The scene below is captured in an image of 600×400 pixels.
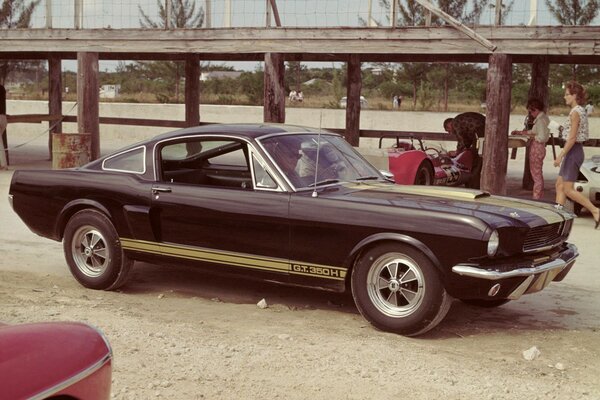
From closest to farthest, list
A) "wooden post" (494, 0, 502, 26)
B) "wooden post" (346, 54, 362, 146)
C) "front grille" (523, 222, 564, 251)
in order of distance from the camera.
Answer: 1. "front grille" (523, 222, 564, 251)
2. "wooden post" (494, 0, 502, 26)
3. "wooden post" (346, 54, 362, 146)

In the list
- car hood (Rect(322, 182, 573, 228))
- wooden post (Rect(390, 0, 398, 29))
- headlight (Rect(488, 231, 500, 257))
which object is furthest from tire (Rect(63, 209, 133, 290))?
wooden post (Rect(390, 0, 398, 29))

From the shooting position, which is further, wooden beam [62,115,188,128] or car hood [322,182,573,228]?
wooden beam [62,115,188,128]

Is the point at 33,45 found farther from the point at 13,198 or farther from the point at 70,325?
the point at 70,325

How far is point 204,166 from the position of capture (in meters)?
7.68

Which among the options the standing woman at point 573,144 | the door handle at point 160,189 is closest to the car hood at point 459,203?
the door handle at point 160,189

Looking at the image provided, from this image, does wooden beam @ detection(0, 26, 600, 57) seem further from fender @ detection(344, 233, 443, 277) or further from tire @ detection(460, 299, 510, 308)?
fender @ detection(344, 233, 443, 277)

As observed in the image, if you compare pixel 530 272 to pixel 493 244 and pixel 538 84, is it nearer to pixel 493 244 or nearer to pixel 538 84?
pixel 493 244

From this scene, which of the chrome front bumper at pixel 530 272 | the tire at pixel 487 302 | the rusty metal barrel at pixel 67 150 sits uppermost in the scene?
the chrome front bumper at pixel 530 272

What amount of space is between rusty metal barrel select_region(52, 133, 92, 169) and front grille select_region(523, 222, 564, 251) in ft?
33.4

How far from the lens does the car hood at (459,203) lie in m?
5.91

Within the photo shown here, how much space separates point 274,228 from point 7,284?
2.44 meters

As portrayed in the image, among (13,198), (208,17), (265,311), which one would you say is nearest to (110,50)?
(208,17)

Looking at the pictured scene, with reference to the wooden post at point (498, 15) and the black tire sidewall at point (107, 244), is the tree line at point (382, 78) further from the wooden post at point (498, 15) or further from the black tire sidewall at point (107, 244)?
the black tire sidewall at point (107, 244)

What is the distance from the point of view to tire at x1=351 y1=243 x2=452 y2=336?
5.80 meters
